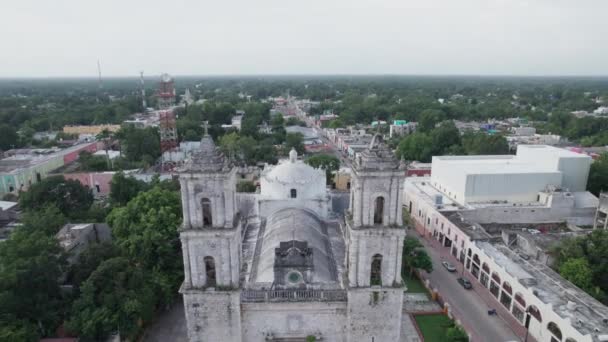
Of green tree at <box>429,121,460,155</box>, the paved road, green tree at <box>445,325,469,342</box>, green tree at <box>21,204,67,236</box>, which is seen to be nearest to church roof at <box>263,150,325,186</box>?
the paved road

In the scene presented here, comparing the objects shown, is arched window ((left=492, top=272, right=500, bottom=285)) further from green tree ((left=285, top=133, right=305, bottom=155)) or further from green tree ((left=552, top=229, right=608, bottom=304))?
green tree ((left=285, top=133, right=305, bottom=155))

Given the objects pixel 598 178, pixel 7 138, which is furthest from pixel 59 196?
pixel 598 178

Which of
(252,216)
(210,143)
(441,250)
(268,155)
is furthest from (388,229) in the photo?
(268,155)

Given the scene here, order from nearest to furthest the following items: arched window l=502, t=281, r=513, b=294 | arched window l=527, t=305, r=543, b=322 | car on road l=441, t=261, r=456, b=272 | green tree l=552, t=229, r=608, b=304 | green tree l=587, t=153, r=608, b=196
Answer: arched window l=527, t=305, r=543, b=322, green tree l=552, t=229, r=608, b=304, arched window l=502, t=281, r=513, b=294, car on road l=441, t=261, r=456, b=272, green tree l=587, t=153, r=608, b=196

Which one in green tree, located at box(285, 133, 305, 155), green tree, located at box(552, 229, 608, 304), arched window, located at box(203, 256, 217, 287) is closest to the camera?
arched window, located at box(203, 256, 217, 287)

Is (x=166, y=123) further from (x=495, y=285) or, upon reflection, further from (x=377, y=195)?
(x=495, y=285)

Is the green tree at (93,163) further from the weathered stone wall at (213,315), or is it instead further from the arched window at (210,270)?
the weathered stone wall at (213,315)
